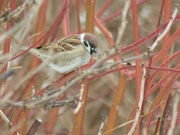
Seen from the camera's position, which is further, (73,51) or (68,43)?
(68,43)

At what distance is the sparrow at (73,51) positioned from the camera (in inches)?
96.1

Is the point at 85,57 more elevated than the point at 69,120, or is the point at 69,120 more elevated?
the point at 85,57

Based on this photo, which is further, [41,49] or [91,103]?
[91,103]

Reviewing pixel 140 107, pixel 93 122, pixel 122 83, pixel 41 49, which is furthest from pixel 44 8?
pixel 93 122

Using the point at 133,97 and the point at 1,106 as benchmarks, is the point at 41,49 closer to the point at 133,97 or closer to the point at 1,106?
the point at 1,106

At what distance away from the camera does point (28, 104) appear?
4.62ft

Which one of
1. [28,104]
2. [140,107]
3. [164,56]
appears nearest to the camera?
[28,104]

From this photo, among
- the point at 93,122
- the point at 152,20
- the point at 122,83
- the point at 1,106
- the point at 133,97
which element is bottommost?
the point at 93,122

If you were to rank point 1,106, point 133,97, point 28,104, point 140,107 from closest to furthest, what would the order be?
point 28,104 → point 1,106 → point 140,107 → point 133,97

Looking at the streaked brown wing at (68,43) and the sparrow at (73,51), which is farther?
the streaked brown wing at (68,43)

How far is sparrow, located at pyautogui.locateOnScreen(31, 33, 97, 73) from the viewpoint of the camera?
244 centimetres

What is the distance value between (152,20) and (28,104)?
10.7 feet

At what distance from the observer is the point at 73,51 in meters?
2.56

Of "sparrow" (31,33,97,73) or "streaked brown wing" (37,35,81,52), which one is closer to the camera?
"sparrow" (31,33,97,73)
